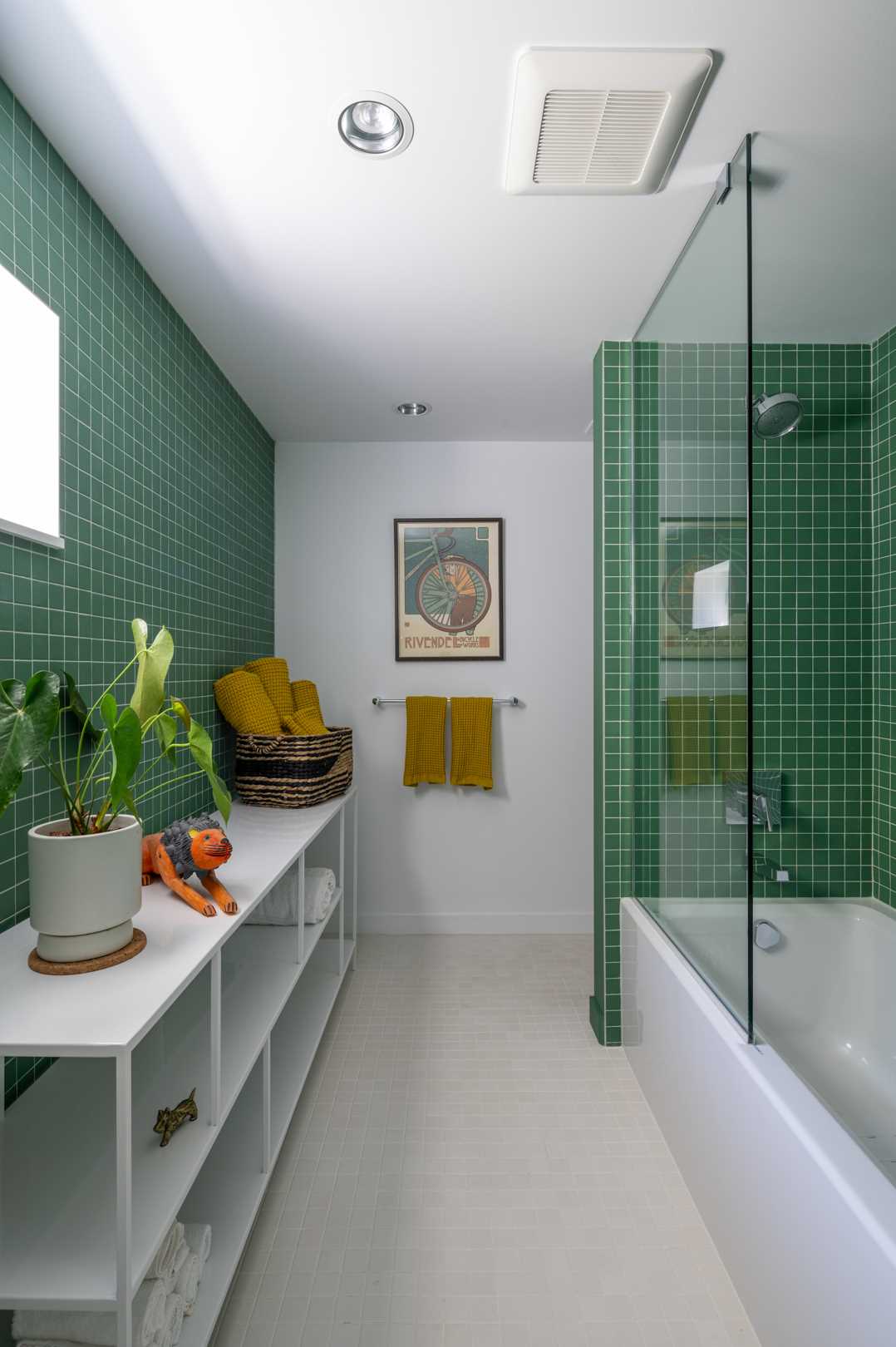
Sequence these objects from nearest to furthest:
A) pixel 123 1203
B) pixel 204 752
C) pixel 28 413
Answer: pixel 123 1203 → pixel 204 752 → pixel 28 413

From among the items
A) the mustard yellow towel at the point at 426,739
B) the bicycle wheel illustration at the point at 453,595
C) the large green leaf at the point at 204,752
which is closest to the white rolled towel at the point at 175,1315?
the large green leaf at the point at 204,752

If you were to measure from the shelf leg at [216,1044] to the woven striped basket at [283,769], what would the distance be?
3.62 feet

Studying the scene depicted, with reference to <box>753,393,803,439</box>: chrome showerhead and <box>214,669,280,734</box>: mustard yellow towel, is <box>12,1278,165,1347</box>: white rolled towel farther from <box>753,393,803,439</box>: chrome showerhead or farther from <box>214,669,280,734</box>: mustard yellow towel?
<box>753,393,803,439</box>: chrome showerhead

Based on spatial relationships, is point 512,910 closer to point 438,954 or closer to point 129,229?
point 438,954

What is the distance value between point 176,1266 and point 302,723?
5.28ft

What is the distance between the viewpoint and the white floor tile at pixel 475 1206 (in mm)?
1294

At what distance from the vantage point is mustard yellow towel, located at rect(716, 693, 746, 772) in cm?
149

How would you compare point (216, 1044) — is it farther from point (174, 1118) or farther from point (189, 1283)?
point (189, 1283)

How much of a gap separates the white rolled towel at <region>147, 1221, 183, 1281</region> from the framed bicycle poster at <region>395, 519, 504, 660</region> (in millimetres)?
2285

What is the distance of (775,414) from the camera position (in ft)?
5.34

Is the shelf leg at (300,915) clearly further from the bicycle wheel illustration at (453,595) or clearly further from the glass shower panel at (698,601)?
the bicycle wheel illustration at (453,595)

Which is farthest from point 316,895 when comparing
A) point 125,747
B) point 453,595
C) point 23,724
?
point 453,595

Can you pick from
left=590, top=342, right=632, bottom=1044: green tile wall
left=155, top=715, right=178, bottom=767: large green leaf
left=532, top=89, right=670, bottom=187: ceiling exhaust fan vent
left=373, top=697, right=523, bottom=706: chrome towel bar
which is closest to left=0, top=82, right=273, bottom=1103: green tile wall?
left=155, top=715, right=178, bottom=767: large green leaf

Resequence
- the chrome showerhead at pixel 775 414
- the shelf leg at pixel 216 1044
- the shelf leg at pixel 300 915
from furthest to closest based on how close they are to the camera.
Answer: the shelf leg at pixel 300 915 < the chrome showerhead at pixel 775 414 < the shelf leg at pixel 216 1044
